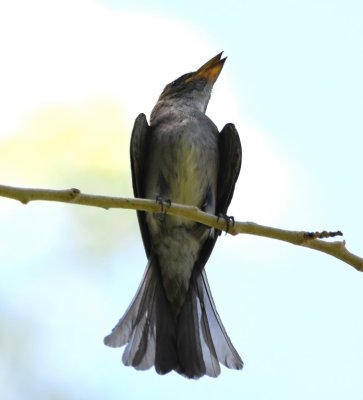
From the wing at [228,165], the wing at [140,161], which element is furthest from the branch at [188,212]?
the wing at [228,165]

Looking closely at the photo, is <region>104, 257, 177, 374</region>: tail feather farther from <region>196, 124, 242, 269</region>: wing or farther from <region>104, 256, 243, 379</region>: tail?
<region>196, 124, 242, 269</region>: wing

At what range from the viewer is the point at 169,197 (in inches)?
281

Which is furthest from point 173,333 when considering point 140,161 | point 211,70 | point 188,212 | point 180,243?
point 211,70

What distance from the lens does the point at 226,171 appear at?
24.5 feet

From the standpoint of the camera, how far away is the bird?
6.71 metres

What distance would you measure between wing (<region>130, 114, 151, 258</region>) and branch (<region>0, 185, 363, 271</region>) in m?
1.98

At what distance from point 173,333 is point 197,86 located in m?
2.45

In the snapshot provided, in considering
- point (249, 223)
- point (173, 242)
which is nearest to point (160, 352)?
point (173, 242)

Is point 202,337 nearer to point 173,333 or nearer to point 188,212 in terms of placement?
point 173,333

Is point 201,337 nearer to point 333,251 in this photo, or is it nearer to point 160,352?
point 160,352

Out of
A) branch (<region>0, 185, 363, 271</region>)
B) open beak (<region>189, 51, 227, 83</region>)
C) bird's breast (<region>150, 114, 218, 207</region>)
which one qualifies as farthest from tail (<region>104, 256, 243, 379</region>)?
open beak (<region>189, 51, 227, 83</region>)

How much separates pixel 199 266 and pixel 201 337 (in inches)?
25.0

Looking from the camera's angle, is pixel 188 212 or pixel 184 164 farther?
pixel 184 164

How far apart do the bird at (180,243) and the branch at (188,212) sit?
1730 mm
